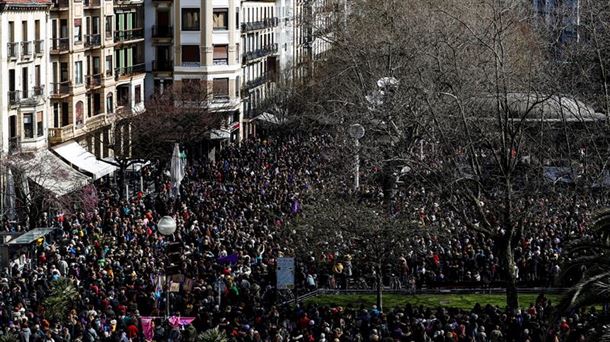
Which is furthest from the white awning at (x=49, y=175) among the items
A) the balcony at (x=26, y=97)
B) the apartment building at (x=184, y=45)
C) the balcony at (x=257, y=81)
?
the balcony at (x=257, y=81)

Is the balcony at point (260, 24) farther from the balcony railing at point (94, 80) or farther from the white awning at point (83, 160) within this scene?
the white awning at point (83, 160)

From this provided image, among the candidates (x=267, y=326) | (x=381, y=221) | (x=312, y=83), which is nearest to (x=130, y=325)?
(x=267, y=326)

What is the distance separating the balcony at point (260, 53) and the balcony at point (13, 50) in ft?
98.6

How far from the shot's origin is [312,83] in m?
87.8

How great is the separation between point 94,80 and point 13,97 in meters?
11.7

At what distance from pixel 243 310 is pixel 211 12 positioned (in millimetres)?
48771

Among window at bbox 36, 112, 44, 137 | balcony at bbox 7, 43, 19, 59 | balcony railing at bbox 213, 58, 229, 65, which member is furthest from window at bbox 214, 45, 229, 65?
balcony at bbox 7, 43, 19, 59

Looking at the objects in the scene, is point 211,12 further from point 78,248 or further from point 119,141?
point 78,248

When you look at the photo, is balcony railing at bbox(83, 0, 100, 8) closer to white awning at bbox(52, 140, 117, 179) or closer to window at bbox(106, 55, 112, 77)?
window at bbox(106, 55, 112, 77)

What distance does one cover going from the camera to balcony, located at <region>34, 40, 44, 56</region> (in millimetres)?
61219

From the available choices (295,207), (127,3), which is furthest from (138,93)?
(295,207)

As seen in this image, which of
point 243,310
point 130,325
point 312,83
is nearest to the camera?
point 130,325

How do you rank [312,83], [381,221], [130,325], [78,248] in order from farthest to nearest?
[312,83], [78,248], [381,221], [130,325]

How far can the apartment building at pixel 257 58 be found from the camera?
88.6 meters
